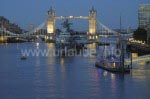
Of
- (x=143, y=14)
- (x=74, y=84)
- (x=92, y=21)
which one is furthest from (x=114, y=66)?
(x=92, y=21)

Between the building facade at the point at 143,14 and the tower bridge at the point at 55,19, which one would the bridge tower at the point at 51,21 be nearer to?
the tower bridge at the point at 55,19

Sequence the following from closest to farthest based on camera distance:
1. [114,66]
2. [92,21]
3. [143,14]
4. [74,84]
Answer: [74,84] → [114,66] → [143,14] → [92,21]

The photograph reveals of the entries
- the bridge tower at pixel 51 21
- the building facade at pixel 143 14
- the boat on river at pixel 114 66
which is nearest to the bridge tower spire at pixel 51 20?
the bridge tower at pixel 51 21

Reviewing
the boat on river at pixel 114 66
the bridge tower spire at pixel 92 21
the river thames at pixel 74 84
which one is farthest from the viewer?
the bridge tower spire at pixel 92 21

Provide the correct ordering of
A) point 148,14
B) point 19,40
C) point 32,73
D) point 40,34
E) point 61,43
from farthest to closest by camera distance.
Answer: point 19,40, point 40,34, point 148,14, point 61,43, point 32,73

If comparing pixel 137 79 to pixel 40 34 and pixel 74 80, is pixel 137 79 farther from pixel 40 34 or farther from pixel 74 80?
pixel 40 34

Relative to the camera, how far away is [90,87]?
14.7 m

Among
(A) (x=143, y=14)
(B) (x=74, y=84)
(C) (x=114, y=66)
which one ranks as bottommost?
(B) (x=74, y=84)

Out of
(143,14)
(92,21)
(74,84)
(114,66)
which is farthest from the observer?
(92,21)

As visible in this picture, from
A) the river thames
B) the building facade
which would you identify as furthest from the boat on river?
the building facade

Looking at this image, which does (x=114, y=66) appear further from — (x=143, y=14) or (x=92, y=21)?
(x=92, y=21)

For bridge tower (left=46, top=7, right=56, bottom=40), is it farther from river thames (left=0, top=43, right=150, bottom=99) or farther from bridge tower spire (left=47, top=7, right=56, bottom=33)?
river thames (left=0, top=43, right=150, bottom=99)

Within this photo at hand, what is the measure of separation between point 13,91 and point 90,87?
203cm

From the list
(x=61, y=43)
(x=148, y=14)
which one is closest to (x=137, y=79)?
(x=61, y=43)
